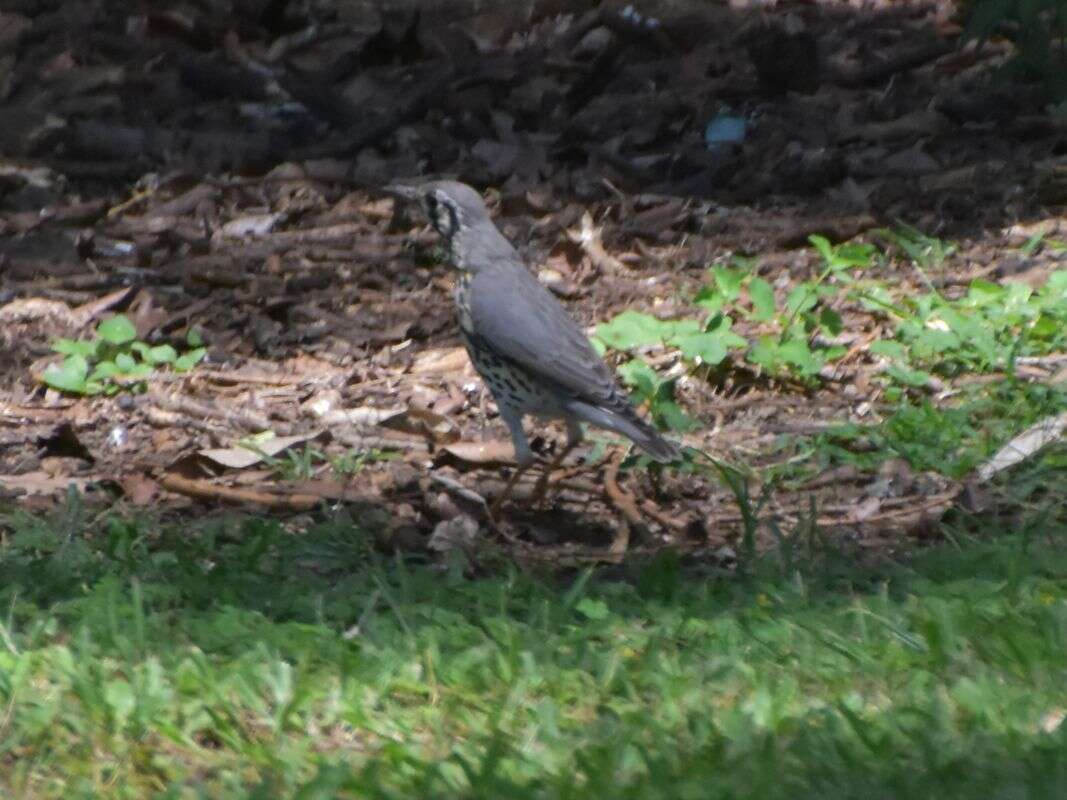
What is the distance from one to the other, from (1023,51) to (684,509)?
13.7ft

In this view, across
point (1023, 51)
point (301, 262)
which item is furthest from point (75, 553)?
point (1023, 51)

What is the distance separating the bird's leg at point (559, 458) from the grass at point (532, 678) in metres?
0.98

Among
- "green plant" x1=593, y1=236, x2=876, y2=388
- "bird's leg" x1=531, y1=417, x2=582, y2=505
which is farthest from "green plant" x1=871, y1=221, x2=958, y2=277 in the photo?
"bird's leg" x1=531, y1=417, x2=582, y2=505

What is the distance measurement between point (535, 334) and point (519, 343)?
0.26 feet

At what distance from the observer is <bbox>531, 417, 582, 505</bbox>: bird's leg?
277 inches

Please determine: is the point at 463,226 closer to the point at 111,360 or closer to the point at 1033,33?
the point at 111,360

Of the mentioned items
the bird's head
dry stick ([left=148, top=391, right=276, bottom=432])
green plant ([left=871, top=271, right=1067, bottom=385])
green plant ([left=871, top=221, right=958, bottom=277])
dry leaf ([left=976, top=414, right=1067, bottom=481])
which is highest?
the bird's head

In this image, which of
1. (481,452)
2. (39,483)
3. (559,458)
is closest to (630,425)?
(559,458)

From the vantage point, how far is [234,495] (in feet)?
22.3

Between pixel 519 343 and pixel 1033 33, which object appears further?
pixel 1033 33

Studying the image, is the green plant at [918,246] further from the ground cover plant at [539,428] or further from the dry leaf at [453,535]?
the dry leaf at [453,535]

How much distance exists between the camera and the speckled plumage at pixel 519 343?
703 centimetres

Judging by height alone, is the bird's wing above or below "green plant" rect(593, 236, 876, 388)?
above

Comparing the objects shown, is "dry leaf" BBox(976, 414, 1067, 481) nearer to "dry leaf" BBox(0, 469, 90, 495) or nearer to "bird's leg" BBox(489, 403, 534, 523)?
"bird's leg" BBox(489, 403, 534, 523)
